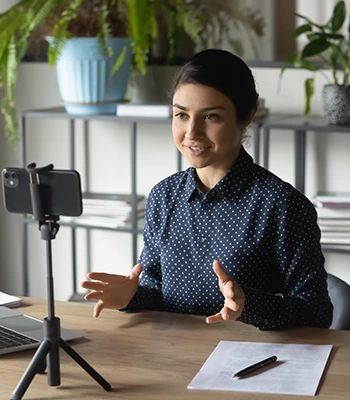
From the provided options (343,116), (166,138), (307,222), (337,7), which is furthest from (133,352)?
(166,138)

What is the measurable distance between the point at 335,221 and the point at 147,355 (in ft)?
4.97

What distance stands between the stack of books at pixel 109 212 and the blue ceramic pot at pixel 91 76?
1.17 ft

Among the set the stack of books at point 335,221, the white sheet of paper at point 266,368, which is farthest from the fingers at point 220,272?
the stack of books at point 335,221

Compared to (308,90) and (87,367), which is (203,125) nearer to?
(87,367)

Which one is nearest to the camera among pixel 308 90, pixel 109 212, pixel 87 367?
pixel 87 367

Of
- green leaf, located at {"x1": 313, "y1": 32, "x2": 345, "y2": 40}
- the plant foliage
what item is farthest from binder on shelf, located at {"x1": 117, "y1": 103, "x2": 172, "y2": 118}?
green leaf, located at {"x1": 313, "y1": 32, "x2": 345, "y2": 40}

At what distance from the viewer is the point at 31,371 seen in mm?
1309

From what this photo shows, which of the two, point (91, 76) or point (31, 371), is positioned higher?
point (91, 76)

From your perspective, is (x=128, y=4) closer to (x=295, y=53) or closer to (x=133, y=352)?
(x=295, y=53)

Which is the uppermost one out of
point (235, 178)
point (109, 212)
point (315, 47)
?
point (315, 47)

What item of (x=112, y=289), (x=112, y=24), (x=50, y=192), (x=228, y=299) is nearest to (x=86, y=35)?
(x=112, y=24)

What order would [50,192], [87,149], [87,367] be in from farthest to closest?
1. [87,149]
2. [87,367]
3. [50,192]

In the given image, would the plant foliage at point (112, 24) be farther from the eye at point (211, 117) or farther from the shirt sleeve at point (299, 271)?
the shirt sleeve at point (299, 271)

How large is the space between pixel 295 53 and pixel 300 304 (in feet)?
5.51
